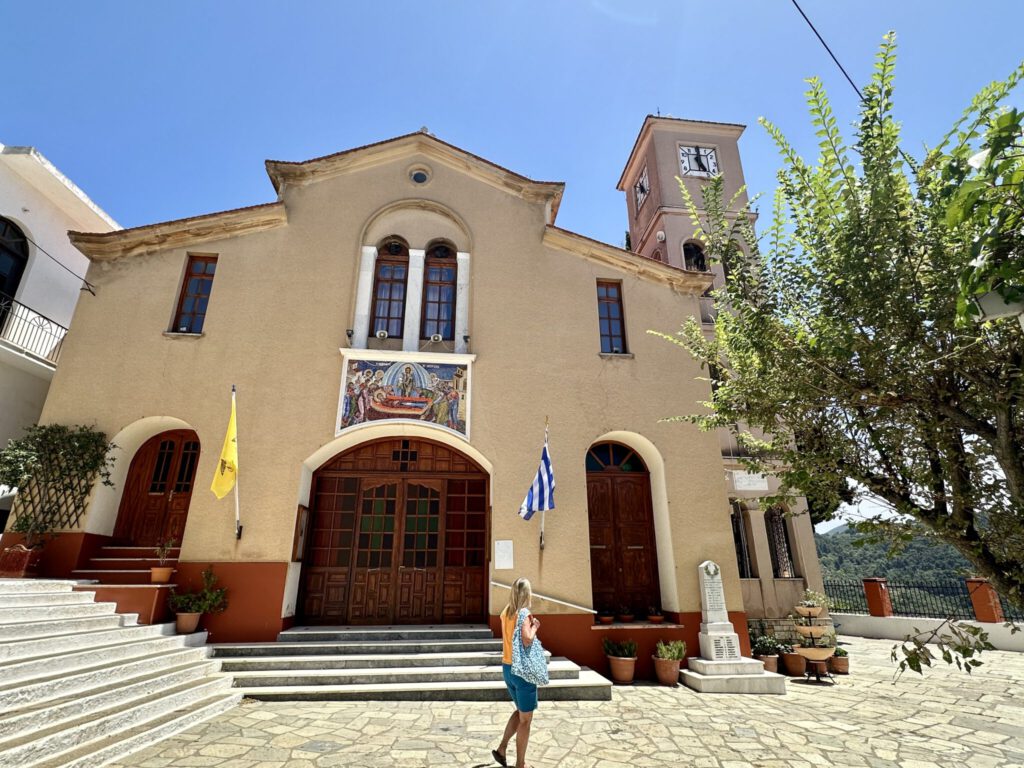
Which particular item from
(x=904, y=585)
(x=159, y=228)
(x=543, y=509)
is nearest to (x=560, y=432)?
(x=543, y=509)

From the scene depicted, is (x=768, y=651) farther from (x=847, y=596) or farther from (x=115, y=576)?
(x=115, y=576)

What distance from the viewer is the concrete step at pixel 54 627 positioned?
20.7 feet

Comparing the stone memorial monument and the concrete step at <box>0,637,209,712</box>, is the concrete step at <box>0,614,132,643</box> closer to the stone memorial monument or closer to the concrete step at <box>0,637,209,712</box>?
the concrete step at <box>0,637,209,712</box>

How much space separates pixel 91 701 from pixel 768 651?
11.4 metres

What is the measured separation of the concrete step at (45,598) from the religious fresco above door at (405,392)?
4.70m

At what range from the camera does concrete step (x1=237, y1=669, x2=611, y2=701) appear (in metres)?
7.43

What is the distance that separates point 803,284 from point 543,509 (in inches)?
235

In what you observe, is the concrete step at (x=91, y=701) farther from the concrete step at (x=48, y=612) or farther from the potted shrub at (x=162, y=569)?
the potted shrub at (x=162, y=569)

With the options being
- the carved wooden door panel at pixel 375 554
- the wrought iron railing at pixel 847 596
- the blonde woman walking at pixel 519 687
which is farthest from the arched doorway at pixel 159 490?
the wrought iron railing at pixel 847 596

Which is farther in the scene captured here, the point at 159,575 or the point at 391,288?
the point at 391,288

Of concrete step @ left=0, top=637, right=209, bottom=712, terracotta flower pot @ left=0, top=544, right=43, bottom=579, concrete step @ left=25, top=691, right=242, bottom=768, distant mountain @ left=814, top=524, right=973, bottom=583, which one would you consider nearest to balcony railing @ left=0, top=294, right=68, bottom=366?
terracotta flower pot @ left=0, top=544, right=43, bottom=579

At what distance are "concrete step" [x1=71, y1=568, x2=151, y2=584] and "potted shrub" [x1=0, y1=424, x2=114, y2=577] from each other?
78 centimetres

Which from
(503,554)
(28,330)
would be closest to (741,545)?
(503,554)

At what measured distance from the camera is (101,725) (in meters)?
5.47
